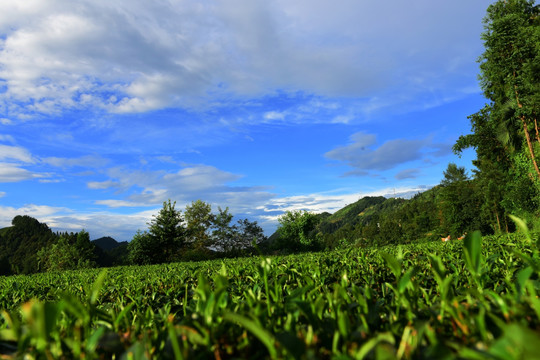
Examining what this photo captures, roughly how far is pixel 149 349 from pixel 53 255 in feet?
151

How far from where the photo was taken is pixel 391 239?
108 metres

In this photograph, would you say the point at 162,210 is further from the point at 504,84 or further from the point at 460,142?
the point at 504,84

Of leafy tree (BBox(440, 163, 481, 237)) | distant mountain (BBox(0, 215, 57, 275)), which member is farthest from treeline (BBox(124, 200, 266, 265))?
distant mountain (BBox(0, 215, 57, 275))

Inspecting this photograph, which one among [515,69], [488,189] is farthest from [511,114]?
[488,189]

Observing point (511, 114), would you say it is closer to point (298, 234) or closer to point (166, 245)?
point (298, 234)

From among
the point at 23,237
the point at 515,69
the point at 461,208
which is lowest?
the point at 461,208

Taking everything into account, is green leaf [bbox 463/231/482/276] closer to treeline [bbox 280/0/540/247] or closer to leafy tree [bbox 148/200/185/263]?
treeline [bbox 280/0/540/247]

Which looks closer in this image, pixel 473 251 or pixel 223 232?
pixel 473 251

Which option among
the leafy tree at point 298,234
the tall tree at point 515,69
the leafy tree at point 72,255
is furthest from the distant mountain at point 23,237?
the tall tree at point 515,69

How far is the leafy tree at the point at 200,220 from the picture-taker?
4931 centimetres

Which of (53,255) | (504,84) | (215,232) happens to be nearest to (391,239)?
(215,232)

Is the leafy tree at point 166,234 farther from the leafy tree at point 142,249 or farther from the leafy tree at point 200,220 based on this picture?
the leafy tree at point 200,220

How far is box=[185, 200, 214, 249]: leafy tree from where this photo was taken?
162 ft

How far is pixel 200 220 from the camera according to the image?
51219mm
